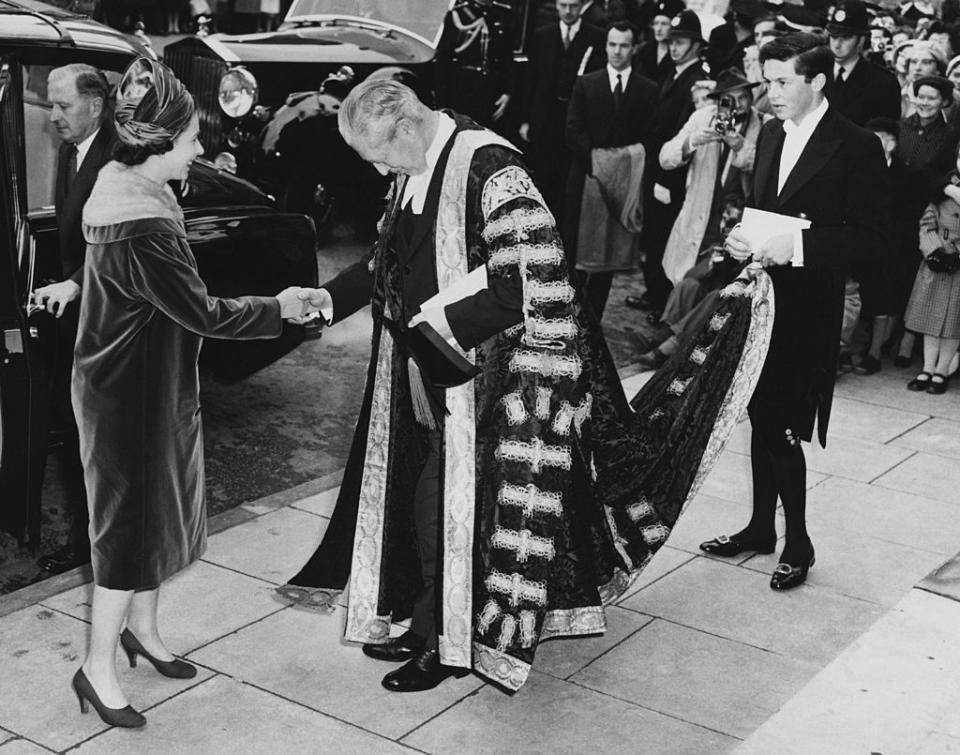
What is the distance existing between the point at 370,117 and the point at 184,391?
951 mm

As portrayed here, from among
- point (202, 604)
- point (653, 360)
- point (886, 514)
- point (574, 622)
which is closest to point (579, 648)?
point (574, 622)

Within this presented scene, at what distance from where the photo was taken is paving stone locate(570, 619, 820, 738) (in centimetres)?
430

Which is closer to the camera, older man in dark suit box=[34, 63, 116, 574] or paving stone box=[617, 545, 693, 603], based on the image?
older man in dark suit box=[34, 63, 116, 574]

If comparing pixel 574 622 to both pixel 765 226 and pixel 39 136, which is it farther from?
pixel 39 136

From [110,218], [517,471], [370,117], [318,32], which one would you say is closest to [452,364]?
[517,471]

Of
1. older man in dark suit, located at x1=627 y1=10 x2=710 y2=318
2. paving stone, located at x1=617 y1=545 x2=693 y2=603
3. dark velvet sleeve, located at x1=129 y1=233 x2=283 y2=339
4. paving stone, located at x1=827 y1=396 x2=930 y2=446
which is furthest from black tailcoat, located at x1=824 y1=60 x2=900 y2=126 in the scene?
dark velvet sleeve, located at x1=129 y1=233 x2=283 y2=339

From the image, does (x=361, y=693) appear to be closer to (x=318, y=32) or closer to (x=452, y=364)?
(x=452, y=364)

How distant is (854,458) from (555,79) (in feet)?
15.1

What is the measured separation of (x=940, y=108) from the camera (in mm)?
8289

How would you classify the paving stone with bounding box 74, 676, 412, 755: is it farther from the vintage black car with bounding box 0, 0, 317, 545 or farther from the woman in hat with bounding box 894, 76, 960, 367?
the woman in hat with bounding box 894, 76, 960, 367

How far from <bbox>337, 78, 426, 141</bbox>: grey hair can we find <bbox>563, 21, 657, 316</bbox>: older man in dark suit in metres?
4.79

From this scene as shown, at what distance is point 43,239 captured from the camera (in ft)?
17.5

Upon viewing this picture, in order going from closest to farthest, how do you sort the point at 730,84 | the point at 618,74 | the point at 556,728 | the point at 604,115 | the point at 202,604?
the point at 556,728
the point at 202,604
the point at 730,84
the point at 604,115
the point at 618,74

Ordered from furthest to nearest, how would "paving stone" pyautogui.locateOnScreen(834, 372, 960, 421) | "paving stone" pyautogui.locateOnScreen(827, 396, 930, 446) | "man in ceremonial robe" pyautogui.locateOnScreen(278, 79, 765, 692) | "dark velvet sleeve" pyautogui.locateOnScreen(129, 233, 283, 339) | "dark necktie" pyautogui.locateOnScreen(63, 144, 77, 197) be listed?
"paving stone" pyautogui.locateOnScreen(834, 372, 960, 421) → "paving stone" pyautogui.locateOnScreen(827, 396, 930, 446) → "dark necktie" pyautogui.locateOnScreen(63, 144, 77, 197) → "man in ceremonial robe" pyautogui.locateOnScreen(278, 79, 765, 692) → "dark velvet sleeve" pyautogui.locateOnScreen(129, 233, 283, 339)
